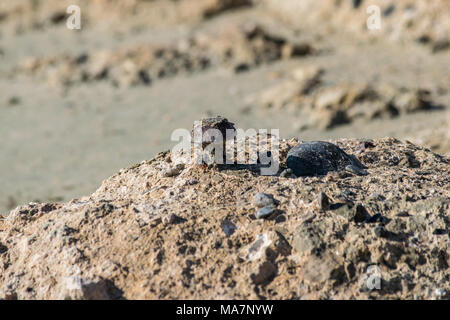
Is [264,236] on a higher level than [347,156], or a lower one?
lower

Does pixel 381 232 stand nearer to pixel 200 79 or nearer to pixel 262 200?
pixel 262 200

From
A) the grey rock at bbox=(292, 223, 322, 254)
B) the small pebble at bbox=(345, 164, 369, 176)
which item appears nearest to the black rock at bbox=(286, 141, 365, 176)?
the small pebble at bbox=(345, 164, 369, 176)

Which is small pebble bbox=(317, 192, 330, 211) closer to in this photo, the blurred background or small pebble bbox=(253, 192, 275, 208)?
small pebble bbox=(253, 192, 275, 208)

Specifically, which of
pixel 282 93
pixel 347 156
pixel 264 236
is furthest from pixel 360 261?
pixel 282 93

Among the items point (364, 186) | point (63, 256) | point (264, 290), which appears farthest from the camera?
point (364, 186)

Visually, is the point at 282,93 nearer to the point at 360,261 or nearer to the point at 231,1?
the point at 231,1

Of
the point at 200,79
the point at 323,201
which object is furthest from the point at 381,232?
the point at 200,79

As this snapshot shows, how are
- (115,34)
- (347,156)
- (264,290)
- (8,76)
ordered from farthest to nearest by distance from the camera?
(115,34) < (8,76) < (347,156) < (264,290)

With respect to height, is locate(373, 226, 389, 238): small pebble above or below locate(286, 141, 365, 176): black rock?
below
